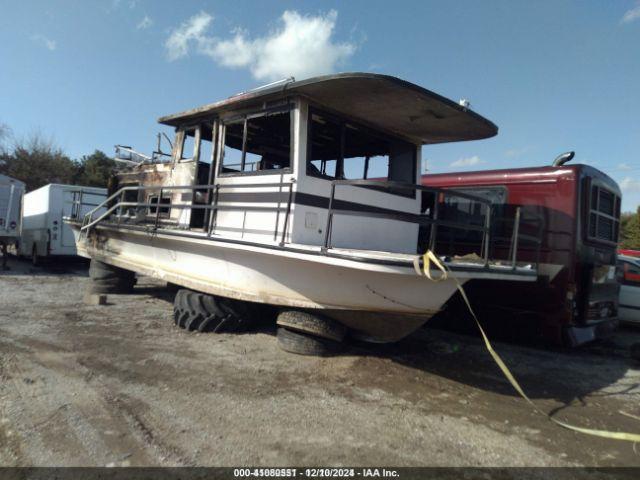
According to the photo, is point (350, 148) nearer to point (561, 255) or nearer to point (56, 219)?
point (561, 255)

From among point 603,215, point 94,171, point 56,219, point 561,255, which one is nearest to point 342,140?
point 561,255

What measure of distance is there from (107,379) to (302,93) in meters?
3.64

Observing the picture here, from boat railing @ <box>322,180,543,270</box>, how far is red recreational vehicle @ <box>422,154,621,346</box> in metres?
0.12

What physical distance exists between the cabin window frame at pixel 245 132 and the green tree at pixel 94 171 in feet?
98.8

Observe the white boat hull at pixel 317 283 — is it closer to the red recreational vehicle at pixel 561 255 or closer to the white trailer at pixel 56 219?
the red recreational vehicle at pixel 561 255

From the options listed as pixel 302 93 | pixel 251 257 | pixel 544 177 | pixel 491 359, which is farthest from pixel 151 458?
pixel 544 177

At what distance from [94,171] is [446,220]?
34.6 m

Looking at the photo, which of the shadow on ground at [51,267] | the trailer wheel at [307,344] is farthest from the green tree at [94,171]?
the trailer wheel at [307,344]

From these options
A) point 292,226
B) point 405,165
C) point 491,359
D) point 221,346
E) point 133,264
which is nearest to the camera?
point 292,226

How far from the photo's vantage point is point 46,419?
3.22 m

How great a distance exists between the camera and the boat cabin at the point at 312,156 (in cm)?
486

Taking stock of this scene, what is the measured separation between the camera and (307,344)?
507cm

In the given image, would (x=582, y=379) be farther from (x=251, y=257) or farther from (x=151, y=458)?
(x=151, y=458)

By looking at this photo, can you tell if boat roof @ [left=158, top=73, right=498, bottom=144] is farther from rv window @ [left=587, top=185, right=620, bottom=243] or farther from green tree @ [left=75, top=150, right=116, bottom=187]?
green tree @ [left=75, top=150, right=116, bottom=187]
